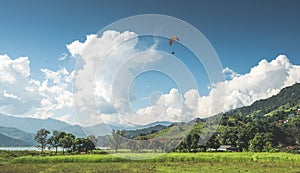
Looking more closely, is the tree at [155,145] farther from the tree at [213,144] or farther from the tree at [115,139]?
the tree at [213,144]

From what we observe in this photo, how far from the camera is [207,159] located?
36.1m

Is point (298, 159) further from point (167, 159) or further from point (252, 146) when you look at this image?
point (252, 146)

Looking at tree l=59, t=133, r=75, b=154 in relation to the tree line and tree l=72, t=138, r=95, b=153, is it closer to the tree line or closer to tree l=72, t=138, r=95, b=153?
the tree line

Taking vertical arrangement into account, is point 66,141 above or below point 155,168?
above

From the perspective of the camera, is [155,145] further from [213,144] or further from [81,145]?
[81,145]

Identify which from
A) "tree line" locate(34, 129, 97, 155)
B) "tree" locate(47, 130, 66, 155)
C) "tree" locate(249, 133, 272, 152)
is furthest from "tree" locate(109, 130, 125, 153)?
"tree" locate(249, 133, 272, 152)

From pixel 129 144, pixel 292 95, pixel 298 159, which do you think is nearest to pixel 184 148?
pixel 129 144

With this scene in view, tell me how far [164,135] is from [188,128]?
305 inches

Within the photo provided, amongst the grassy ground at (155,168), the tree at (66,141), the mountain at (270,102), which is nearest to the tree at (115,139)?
the tree at (66,141)

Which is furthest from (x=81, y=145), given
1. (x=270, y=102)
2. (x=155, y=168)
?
(x=270, y=102)

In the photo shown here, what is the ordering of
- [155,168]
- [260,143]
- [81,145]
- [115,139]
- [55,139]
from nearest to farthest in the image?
[155,168], [81,145], [260,143], [55,139], [115,139]

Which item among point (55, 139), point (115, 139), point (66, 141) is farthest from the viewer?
point (115, 139)

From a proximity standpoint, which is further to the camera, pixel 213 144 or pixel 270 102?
pixel 270 102

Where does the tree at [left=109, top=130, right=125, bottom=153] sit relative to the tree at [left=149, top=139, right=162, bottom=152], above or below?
above
